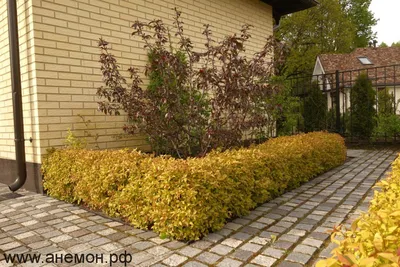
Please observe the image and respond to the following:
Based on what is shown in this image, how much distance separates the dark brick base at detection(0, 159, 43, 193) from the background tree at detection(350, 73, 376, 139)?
9.21 meters

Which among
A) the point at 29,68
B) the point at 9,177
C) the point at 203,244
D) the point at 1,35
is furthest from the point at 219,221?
the point at 1,35

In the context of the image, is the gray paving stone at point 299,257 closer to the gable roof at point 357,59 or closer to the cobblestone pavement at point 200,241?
the cobblestone pavement at point 200,241

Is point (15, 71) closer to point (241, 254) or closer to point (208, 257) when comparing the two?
point (208, 257)

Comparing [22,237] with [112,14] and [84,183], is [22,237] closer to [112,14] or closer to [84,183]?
[84,183]

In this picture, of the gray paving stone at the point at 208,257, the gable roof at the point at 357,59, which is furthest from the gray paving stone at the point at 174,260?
the gable roof at the point at 357,59

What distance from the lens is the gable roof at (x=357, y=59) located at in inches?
942

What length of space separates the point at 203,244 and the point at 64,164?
2341 mm

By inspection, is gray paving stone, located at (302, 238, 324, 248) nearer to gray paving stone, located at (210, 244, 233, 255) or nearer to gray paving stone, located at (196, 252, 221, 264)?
gray paving stone, located at (210, 244, 233, 255)

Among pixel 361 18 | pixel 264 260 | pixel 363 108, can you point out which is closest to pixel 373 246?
pixel 264 260

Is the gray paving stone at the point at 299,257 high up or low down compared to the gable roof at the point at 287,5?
down

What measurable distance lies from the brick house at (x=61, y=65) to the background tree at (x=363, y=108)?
7193mm

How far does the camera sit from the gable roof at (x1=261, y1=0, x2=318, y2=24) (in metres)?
9.11

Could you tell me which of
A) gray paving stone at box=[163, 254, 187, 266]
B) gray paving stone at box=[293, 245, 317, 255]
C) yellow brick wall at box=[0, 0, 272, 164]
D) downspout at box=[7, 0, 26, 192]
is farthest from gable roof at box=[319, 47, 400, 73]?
gray paving stone at box=[163, 254, 187, 266]

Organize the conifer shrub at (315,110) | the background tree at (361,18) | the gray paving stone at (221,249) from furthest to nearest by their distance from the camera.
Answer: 1. the background tree at (361,18)
2. the conifer shrub at (315,110)
3. the gray paving stone at (221,249)
